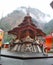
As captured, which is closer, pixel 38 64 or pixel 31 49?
pixel 38 64

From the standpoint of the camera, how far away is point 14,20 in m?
68.9

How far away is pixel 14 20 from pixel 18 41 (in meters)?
57.7

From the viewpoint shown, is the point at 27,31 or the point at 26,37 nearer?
the point at 27,31

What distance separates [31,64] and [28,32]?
5655 millimetres

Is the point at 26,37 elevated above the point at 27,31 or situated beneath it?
situated beneath

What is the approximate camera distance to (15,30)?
1134cm

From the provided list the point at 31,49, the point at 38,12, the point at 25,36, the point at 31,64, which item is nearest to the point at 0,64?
the point at 31,64

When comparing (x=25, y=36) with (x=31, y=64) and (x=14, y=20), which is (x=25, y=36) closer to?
(x=31, y=64)

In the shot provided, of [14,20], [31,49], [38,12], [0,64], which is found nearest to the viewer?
[0,64]

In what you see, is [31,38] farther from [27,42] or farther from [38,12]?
[38,12]

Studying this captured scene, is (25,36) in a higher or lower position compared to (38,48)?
higher

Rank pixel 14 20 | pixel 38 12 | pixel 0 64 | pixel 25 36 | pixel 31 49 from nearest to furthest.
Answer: pixel 0 64 → pixel 31 49 → pixel 25 36 → pixel 14 20 → pixel 38 12

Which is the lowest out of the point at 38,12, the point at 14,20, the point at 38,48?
the point at 38,48

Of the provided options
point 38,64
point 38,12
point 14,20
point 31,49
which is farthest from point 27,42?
point 38,12
